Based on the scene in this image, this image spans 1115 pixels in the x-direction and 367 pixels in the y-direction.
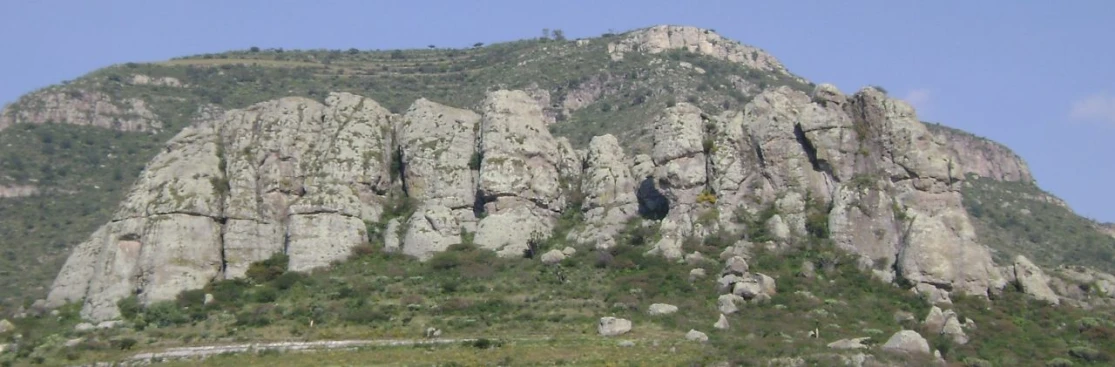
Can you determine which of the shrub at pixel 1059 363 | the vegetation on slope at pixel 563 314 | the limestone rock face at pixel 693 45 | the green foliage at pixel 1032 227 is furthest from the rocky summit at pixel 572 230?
the limestone rock face at pixel 693 45

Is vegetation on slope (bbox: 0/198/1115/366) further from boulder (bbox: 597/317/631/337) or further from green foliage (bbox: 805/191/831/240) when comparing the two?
boulder (bbox: 597/317/631/337)

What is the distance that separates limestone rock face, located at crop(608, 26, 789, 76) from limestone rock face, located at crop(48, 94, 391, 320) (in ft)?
281

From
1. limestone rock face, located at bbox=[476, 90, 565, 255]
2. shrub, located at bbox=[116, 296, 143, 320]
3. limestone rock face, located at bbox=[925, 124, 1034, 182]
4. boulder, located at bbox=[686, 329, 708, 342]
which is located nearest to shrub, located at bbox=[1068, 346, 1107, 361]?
boulder, located at bbox=[686, 329, 708, 342]

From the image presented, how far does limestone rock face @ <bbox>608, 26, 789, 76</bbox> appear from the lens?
180m

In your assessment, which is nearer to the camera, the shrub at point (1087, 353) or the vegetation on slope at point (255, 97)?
the shrub at point (1087, 353)

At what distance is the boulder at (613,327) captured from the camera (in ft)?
253

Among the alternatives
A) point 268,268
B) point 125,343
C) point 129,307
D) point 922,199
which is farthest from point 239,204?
point 922,199

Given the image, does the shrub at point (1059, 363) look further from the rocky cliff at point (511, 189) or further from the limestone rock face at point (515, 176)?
the limestone rock face at point (515, 176)

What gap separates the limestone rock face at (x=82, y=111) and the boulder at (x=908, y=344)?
105288 mm

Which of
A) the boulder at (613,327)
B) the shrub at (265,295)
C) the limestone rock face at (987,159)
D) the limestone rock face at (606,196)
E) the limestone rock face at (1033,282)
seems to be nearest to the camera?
the boulder at (613,327)

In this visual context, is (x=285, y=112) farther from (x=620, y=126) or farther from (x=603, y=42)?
(x=603, y=42)

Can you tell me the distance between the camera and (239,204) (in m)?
89.7

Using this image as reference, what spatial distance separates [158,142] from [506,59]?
161ft

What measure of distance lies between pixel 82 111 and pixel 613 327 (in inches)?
3982
